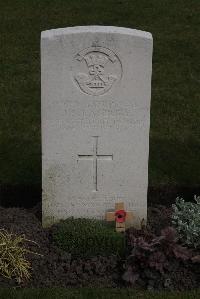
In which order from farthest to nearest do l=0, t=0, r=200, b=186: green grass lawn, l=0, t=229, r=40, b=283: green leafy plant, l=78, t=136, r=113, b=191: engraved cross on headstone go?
l=0, t=0, r=200, b=186: green grass lawn → l=78, t=136, r=113, b=191: engraved cross on headstone → l=0, t=229, r=40, b=283: green leafy plant

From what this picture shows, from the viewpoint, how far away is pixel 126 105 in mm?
6246

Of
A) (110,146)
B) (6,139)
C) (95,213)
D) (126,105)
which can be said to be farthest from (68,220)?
(6,139)

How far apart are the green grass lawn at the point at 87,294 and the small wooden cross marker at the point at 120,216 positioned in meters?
0.82

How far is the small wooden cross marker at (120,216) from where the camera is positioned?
254 inches

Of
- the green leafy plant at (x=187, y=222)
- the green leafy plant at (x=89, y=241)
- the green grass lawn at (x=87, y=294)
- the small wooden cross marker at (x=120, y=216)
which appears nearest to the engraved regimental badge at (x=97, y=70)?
the small wooden cross marker at (x=120, y=216)

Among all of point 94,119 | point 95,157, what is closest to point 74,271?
point 95,157

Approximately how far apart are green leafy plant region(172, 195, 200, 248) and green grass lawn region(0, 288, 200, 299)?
59 centimetres

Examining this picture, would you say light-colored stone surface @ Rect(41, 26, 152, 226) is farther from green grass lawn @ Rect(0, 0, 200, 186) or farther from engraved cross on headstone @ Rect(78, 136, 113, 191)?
green grass lawn @ Rect(0, 0, 200, 186)

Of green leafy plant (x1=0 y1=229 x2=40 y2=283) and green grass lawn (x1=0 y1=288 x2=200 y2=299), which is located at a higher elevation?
green leafy plant (x1=0 y1=229 x2=40 y2=283)

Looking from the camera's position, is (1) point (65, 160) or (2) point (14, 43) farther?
(2) point (14, 43)

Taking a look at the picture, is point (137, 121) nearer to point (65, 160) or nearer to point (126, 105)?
point (126, 105)

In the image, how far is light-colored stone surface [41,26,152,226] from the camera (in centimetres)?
605

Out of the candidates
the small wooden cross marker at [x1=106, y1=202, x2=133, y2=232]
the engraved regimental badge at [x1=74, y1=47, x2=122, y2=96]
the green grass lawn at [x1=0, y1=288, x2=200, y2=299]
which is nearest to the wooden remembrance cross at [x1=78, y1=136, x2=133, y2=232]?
the small wooden cross marker at [x1=106, y1=202, x2=133, y2=232]

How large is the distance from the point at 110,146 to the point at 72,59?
0.89m
